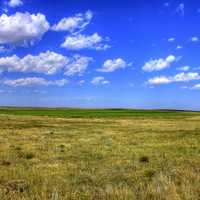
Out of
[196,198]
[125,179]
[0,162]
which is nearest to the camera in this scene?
[196,198]

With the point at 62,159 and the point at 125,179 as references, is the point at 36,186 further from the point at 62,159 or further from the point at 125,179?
the point at 62,159

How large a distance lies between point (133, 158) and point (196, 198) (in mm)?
9818

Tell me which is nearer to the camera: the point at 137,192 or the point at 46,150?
the point at 137,192

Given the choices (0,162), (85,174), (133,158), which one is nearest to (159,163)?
(133,158)

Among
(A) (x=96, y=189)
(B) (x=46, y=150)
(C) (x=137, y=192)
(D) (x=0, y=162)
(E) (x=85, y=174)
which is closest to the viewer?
(C) (x=137, y=192)

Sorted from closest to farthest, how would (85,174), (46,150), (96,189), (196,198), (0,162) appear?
(196,198), (96,189), (85,174), (0,162), (46,150)

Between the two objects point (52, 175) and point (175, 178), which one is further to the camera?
point (52, 175)

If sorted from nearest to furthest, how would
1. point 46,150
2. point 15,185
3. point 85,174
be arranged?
point 15,185
point 85,174
point 46,150

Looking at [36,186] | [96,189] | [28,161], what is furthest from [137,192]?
[28,161]

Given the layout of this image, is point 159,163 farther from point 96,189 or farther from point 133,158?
point 96,189

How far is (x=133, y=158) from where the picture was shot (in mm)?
18750

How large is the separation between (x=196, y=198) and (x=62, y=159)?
10.3m

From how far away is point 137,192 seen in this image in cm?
982

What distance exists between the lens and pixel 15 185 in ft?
37.2
